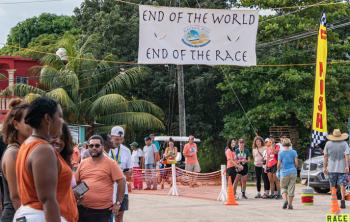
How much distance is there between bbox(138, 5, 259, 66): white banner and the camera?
20.5 metres

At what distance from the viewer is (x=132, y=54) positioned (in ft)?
127

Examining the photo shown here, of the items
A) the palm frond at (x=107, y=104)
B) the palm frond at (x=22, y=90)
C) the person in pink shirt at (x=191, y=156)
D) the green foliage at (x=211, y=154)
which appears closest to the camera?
the person in pink shirt at (x=191, y=156)

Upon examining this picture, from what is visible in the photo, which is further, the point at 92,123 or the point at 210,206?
the point at 92,123

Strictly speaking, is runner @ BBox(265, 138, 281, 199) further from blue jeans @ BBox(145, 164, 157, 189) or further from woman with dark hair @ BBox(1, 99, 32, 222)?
woman with dark hair @ BBox(1, 99, 32, 222)

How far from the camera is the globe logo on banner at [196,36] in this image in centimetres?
2091

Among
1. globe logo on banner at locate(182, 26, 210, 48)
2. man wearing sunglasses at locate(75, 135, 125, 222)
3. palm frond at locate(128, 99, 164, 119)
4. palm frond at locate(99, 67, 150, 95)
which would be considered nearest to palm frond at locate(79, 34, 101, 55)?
palm frond at locate(99, 67, 150, 95)

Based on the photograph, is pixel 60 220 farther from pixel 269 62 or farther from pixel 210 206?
pixel 269 62

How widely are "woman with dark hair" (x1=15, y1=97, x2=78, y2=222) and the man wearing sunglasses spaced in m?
3.21

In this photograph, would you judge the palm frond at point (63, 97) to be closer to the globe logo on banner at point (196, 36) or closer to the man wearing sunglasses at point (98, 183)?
the globe logo on banner at point (196, 36)

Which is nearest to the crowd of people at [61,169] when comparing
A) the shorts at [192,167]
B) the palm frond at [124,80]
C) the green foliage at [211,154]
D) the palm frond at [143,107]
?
the shorts at [192,167]

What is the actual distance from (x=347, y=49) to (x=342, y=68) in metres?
0.88

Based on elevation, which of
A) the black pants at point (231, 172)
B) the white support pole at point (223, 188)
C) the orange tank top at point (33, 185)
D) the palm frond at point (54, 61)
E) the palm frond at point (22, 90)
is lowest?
the white support pole at point (223, 188)

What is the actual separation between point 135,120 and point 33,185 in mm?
30253

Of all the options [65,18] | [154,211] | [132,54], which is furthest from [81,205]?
[65,18]
